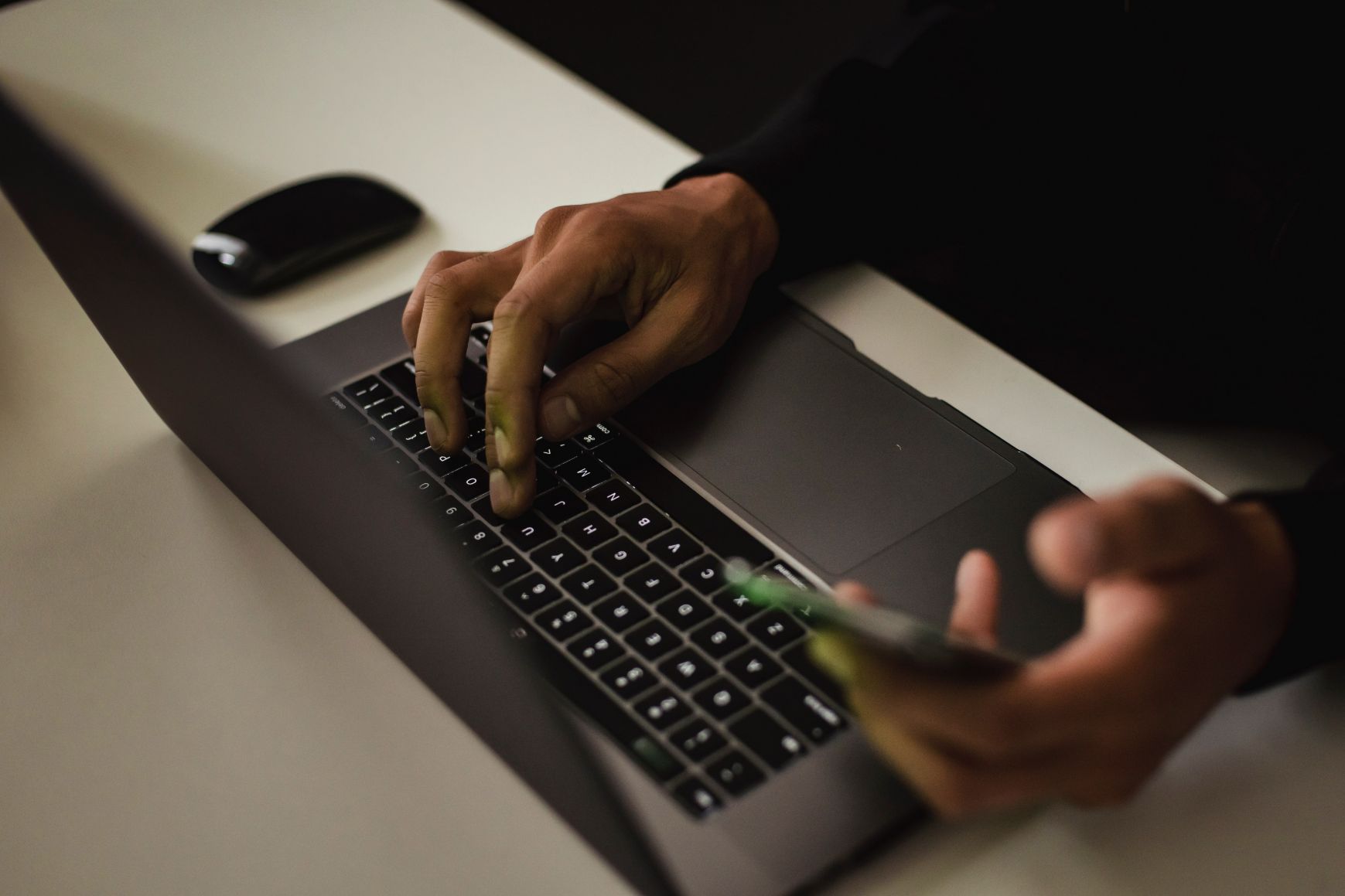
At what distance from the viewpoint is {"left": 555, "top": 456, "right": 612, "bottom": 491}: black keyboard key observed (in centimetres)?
65

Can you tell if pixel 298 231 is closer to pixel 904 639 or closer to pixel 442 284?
pixel 442 284

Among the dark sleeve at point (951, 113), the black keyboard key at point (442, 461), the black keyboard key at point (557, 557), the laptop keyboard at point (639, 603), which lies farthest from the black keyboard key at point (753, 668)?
the dark sleeve at point (951, 113)

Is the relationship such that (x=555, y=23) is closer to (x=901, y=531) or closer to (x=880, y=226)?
(x=880, y=226)

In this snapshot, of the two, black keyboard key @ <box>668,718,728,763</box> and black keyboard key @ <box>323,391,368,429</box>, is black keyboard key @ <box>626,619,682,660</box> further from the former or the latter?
black keyboard key @ <box>323,391,368,429</box>

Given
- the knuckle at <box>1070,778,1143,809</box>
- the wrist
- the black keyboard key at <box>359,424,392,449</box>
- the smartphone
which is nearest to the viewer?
the smartphone

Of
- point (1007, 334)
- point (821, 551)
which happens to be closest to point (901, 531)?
point (821, 551)

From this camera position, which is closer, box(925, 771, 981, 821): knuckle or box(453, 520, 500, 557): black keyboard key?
box(925, 771, 981, 821): knuckle

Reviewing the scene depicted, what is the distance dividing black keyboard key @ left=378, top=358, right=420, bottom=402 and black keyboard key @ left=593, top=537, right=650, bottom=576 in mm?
181

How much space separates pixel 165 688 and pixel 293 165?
512 millimetres

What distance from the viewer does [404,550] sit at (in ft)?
1.38

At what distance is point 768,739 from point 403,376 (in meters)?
0.35

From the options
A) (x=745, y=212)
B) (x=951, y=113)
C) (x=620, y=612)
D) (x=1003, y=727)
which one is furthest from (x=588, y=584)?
(x=951, y=113)

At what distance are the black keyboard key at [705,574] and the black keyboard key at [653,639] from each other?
3cm

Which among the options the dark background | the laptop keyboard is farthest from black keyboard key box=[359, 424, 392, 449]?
the dark background
